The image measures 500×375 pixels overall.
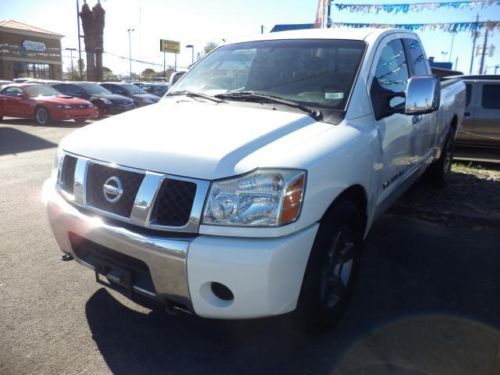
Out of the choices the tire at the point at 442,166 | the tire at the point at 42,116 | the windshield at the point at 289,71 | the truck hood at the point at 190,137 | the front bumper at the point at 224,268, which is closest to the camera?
the front bumper at the point at 224,268

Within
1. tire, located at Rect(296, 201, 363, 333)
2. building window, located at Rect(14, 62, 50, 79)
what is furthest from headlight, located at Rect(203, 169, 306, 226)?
building window, located at Rect(14, 62, 50, 79)

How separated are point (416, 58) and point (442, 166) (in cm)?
216

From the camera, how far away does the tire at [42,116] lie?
15.5 meters

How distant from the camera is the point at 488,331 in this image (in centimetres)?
296

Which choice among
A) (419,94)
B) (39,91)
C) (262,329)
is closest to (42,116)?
(39,91)

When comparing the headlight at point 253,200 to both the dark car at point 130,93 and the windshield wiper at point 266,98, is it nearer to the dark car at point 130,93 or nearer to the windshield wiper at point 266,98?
the windshield wiper at point 266,98

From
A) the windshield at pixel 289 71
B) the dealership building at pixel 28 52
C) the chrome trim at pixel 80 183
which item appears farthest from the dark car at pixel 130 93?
the dealership building at pixel 28 52

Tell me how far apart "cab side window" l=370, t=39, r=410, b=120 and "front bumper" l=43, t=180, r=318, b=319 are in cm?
142

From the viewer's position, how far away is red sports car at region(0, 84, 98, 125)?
15348 millimetres

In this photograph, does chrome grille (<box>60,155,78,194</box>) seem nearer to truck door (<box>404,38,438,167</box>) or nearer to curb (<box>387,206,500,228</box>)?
truck door (<box>404,38,438,167</box>)

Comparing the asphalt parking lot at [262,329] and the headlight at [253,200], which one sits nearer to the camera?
the headlight at [253,200]

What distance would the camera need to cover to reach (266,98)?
3217mm

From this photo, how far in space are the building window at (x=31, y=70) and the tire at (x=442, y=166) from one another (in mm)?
42447

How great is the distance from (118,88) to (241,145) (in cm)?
1989
